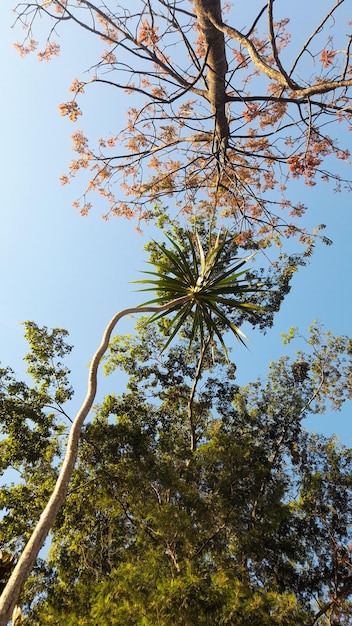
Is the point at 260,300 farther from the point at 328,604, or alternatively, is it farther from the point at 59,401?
the point at 328,604

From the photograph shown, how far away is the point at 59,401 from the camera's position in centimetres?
1019

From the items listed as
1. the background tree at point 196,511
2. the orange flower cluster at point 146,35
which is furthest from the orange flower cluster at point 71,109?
the background tree at point 196,511

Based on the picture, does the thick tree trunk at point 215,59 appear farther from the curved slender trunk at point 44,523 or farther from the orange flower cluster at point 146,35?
the curved slender trunk at point 44,523

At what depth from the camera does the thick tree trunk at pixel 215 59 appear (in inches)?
193

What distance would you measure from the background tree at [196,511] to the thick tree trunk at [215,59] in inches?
237

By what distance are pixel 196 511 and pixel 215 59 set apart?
7855mm

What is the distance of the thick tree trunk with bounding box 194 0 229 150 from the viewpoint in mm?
4906

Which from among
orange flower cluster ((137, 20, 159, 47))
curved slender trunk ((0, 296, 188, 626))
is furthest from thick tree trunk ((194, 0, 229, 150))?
curved slender trunk ((0, 296, 188, 626))

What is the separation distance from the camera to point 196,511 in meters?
8.84

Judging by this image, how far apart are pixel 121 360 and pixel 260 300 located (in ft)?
15.3

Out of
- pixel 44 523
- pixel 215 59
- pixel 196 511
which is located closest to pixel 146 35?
pixel 215 59

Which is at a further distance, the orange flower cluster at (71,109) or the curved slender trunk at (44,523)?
the orange flower cluster at (71,109)

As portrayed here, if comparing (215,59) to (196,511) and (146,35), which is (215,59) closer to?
(146,35)

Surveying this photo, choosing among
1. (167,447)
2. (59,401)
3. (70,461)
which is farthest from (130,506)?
(70,461)
